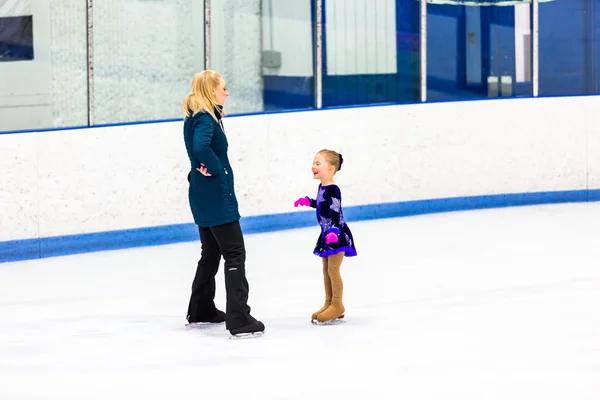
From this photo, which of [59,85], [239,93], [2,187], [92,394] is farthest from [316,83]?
[92,394]

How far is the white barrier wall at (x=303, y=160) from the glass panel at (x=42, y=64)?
261mm

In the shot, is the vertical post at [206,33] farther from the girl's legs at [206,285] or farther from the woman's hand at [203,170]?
the woman's hand at [203,170]

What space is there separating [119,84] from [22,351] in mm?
3680

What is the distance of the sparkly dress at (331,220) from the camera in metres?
6.40

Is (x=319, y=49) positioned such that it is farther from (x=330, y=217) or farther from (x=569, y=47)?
(x=330, y=217)

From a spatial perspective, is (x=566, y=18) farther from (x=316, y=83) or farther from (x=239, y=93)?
(x=239, y=93)

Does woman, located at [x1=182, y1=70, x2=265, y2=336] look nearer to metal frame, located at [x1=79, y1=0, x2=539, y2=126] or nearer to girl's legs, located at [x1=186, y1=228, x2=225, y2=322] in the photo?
girl's legs, located at [x1=186, y1=228, x2=225, y2=322]

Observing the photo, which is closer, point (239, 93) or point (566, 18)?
point (239, 93)

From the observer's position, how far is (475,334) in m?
6.24

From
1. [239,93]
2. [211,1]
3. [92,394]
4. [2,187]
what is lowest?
[92,394]

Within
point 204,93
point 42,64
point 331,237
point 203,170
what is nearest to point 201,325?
point 331,237

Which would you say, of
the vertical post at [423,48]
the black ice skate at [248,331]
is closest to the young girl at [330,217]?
the black ice skate at [248,331]

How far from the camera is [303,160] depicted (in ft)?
33.2

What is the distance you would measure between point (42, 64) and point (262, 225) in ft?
6.62
